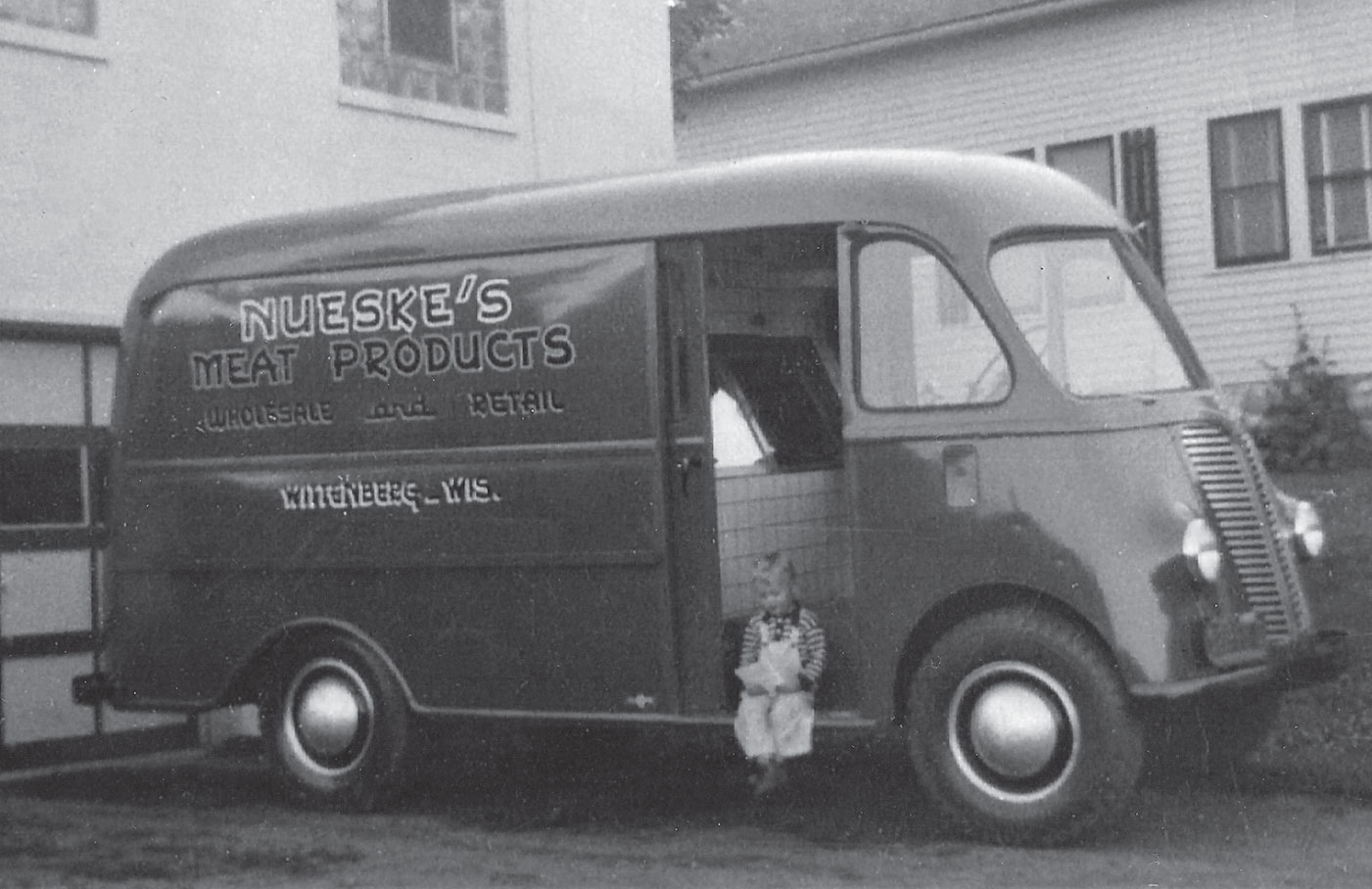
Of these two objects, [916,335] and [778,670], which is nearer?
[916,335]

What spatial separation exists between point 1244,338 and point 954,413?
13.8 metres

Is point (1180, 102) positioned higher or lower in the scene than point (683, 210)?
higher

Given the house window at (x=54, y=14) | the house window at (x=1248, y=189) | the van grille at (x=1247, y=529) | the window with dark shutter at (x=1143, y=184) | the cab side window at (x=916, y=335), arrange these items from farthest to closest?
the window with dark shutter at (x=1143, y=184)
the house window at (x=1248, y=189)
the house window at (x=54, y=14)
the cab side window at (x=916, y=335)
the van grille at (x=1247, y=529)

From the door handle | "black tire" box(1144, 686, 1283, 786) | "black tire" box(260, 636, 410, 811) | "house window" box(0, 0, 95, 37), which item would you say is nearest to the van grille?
"black tire" box(1144, 686, 1283, 786)

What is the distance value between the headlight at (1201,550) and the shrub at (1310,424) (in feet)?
40.6

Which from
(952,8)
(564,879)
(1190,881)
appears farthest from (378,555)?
(952,8)

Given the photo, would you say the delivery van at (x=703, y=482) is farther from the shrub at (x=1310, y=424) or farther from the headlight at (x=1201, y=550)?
the shrub at (x=1310, y=424)

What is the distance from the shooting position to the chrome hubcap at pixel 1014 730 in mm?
8281

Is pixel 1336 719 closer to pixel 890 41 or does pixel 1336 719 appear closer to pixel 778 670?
pixel 778 670

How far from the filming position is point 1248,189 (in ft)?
71.9

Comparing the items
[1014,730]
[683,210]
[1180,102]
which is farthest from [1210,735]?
[1180,102]

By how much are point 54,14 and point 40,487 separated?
2.47 m

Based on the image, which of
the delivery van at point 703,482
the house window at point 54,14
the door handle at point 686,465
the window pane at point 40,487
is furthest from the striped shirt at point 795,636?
the house window at point 54,14

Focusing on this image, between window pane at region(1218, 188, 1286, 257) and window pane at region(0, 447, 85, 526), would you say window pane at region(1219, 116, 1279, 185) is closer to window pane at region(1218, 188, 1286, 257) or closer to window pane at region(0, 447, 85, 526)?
window pane at region(1218, 188, 1286, 257)
